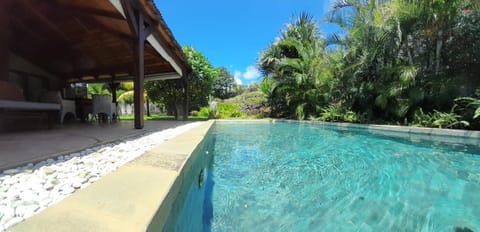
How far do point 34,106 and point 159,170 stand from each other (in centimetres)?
391

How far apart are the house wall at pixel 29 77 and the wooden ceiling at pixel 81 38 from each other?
0.24 m

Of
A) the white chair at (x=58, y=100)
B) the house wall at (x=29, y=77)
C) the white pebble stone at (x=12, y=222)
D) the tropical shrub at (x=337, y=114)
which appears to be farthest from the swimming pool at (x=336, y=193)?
the house wall at (x=29, y=77)

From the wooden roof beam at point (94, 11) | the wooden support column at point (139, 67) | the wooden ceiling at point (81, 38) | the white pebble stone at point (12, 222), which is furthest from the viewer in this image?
the wooden ceiling at point (81, 38)

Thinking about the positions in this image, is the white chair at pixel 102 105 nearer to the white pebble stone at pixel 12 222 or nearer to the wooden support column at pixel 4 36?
the wooden support column at pixel 4 36

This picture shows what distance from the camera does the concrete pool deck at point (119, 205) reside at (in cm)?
106

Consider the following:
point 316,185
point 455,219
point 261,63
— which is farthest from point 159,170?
point 261,63

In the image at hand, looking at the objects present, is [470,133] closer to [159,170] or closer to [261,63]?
[159,170]

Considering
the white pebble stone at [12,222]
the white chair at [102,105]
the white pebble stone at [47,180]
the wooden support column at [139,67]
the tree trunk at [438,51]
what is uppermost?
the tree trunk at [438,51]

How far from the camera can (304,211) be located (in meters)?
2.29

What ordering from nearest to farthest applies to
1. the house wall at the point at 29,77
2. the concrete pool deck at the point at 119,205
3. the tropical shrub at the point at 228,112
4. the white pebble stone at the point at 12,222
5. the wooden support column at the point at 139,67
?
the concrete pool deck at the point at 119,205, the white pebble stone at the point at 12,222, the wooden support column at the point at 139,67, the house wall at the point at 29,77, the tropical shrub at the point at 228,112

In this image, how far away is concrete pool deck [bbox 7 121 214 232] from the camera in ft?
3.48

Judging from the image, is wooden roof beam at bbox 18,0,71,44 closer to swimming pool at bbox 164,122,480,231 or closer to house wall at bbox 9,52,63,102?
house wall at bbox 9,52,63,102

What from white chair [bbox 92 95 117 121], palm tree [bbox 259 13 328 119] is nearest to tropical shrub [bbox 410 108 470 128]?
palm tree [bbox 259 13 328 119]

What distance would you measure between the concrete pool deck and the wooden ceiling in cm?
426
